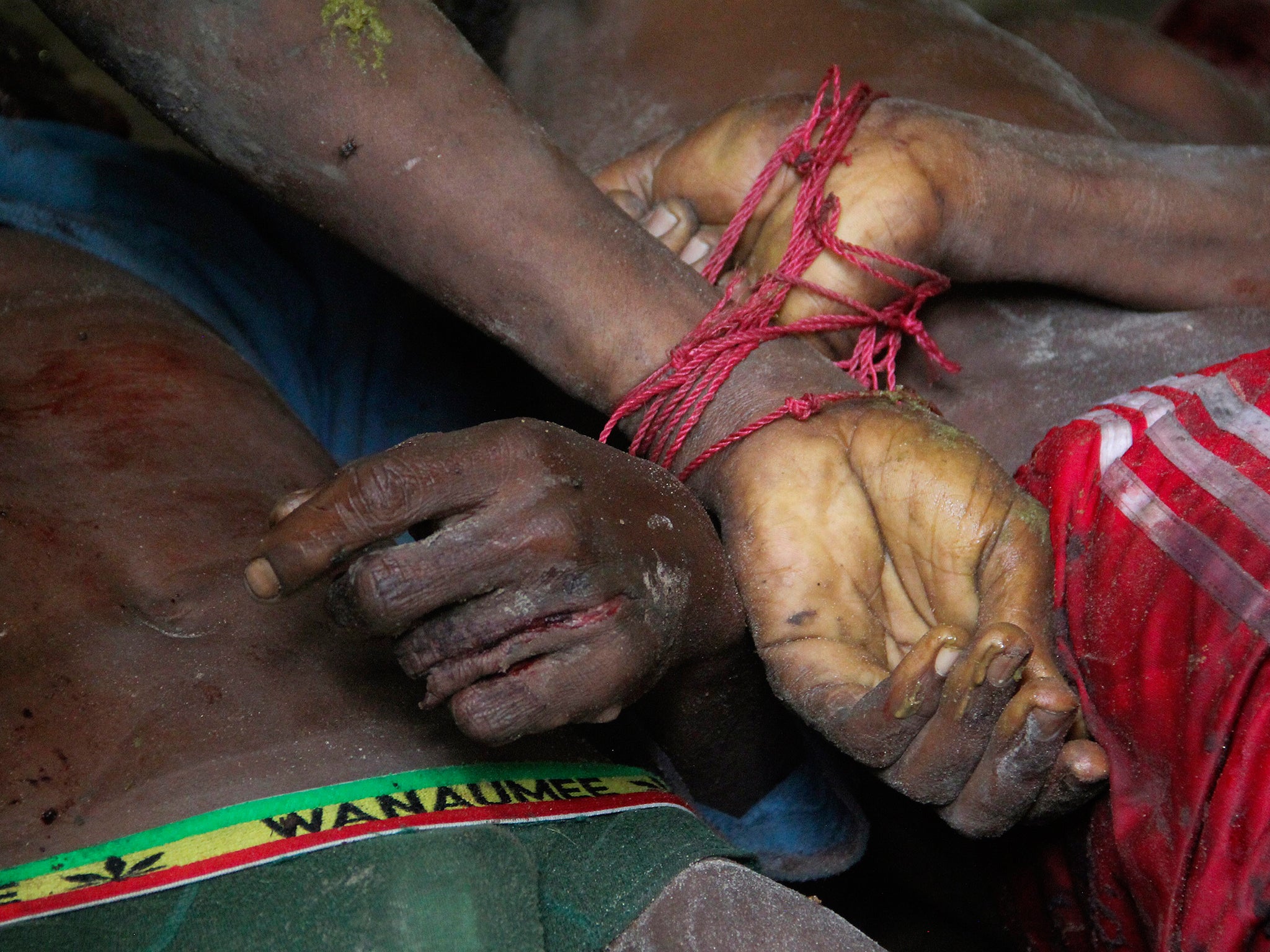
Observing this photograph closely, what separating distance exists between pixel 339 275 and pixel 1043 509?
3.06 ft

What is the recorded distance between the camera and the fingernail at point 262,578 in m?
0.68

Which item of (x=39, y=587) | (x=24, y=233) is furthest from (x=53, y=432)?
(x=24, y=233)

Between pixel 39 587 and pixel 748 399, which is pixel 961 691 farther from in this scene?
pixel 39 587

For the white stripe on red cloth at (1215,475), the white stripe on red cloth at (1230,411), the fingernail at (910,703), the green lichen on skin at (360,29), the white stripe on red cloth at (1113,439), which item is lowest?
the fingernail at (910,703)

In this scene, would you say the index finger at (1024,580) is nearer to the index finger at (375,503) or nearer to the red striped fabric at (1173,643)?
the red striped fabric at (1173,643)

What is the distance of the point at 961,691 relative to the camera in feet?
2.44

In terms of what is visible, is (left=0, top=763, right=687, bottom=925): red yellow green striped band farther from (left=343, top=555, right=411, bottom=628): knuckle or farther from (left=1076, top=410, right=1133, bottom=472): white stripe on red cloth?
(left=1076, top=410, right=1133, bottom=472): white stripe on red cloth

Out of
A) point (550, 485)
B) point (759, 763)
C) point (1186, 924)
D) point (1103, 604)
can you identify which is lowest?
point (759, 763)

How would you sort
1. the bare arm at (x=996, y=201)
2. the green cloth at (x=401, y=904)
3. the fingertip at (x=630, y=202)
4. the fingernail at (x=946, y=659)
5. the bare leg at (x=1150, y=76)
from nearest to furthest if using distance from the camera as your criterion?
1. the green cloth at (x=401, y=904)
2. the fingernail at (x=946, y=659)
3. the bare arm at (x=996, y=201)
4. the fingertip at (x=630, y=202)
5. the bare leg at (x=1150, y=76)

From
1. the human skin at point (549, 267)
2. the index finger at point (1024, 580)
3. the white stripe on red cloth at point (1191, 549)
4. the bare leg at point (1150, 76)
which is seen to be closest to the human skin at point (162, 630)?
the human skin at point (549, 267)

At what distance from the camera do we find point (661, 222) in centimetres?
118

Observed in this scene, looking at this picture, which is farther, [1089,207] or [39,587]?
[1089,207]

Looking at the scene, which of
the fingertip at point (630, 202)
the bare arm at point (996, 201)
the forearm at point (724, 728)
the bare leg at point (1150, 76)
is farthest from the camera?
the bare leg at point (1150, 76)

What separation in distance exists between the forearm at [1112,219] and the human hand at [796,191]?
0.04 m
